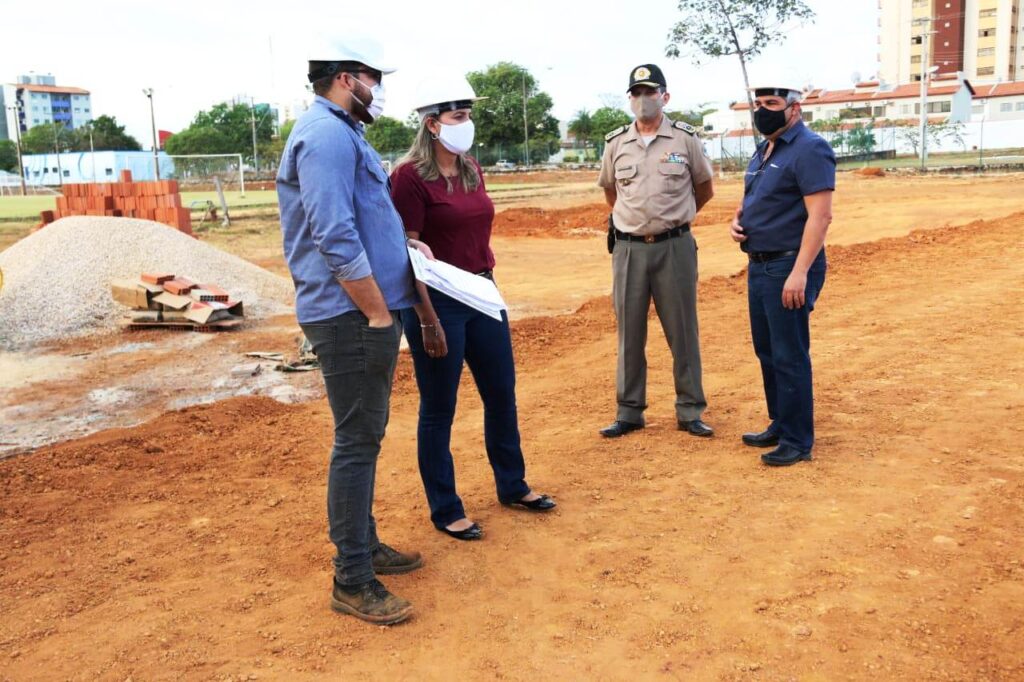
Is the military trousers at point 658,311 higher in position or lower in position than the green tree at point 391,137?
lower

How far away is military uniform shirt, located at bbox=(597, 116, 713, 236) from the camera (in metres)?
5.22

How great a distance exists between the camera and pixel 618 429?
5527 mm

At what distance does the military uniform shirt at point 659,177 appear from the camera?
5.22m

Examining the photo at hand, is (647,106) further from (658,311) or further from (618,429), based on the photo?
(618,429)

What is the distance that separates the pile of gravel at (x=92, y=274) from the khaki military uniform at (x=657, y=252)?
684 cm

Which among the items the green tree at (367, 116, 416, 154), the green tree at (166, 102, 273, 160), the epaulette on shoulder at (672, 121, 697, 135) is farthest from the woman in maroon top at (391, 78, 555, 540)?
the green tree at (166, 102, 273, 160)

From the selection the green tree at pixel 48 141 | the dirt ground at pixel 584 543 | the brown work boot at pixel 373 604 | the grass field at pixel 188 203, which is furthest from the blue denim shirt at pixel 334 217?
the green tree at pixel 48 141

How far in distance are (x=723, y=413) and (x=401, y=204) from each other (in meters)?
3.03

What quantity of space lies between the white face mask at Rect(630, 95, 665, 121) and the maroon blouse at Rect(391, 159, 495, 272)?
5.22ft

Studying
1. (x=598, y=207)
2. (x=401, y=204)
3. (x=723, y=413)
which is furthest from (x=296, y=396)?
(x=598, y=207)

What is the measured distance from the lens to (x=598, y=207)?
83.6 ft

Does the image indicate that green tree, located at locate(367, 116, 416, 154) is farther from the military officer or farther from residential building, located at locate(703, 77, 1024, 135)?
the military officer

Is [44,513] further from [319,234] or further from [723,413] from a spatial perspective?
[723,413]

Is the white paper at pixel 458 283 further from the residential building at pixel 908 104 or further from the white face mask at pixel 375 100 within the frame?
the residential building at pixel 908 104
